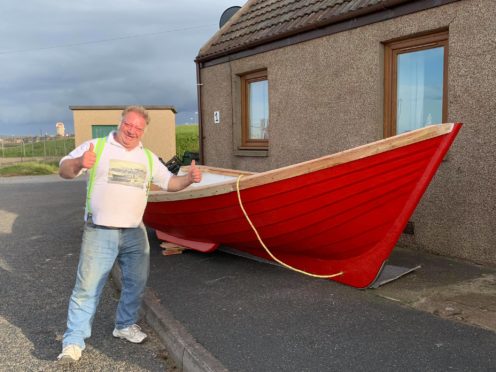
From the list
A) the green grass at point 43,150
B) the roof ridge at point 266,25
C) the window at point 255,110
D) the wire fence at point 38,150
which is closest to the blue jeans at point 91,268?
the roof ridge at point 266,25

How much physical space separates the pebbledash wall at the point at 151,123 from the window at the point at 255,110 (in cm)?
1417

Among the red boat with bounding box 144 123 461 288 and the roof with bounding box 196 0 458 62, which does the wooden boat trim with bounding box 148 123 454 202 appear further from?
the roof with bounding box 196 0 458 62

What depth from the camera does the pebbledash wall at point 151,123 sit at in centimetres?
2342

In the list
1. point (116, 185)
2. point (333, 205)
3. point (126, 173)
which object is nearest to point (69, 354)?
point (116, 185)

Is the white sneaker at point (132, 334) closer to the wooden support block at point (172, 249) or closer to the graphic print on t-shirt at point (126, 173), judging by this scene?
the graphic print on t-shirt at point (126, 173)

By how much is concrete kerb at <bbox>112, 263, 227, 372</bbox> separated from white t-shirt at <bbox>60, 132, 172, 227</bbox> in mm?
955

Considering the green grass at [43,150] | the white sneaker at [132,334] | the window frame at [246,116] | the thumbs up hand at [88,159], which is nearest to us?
the thumbs up hand at [88,159]

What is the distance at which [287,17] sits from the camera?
27.2 feet

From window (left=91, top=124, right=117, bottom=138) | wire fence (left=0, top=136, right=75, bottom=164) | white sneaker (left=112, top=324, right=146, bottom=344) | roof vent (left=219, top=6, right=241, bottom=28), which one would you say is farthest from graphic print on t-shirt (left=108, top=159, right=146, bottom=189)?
wire fence (left=0, top=136, right=75, bottom=164)

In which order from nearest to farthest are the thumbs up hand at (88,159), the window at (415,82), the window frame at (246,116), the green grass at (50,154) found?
1. the thumbs up hand at (88,159)
2. the window at (415,82)
3. the window frame at (246,116)
4. the green grass at (50,154)

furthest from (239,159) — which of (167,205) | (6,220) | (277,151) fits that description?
(6,220)

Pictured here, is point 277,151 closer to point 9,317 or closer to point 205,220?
point 205,220

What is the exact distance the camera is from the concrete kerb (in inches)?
132

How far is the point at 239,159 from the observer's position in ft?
31.6
